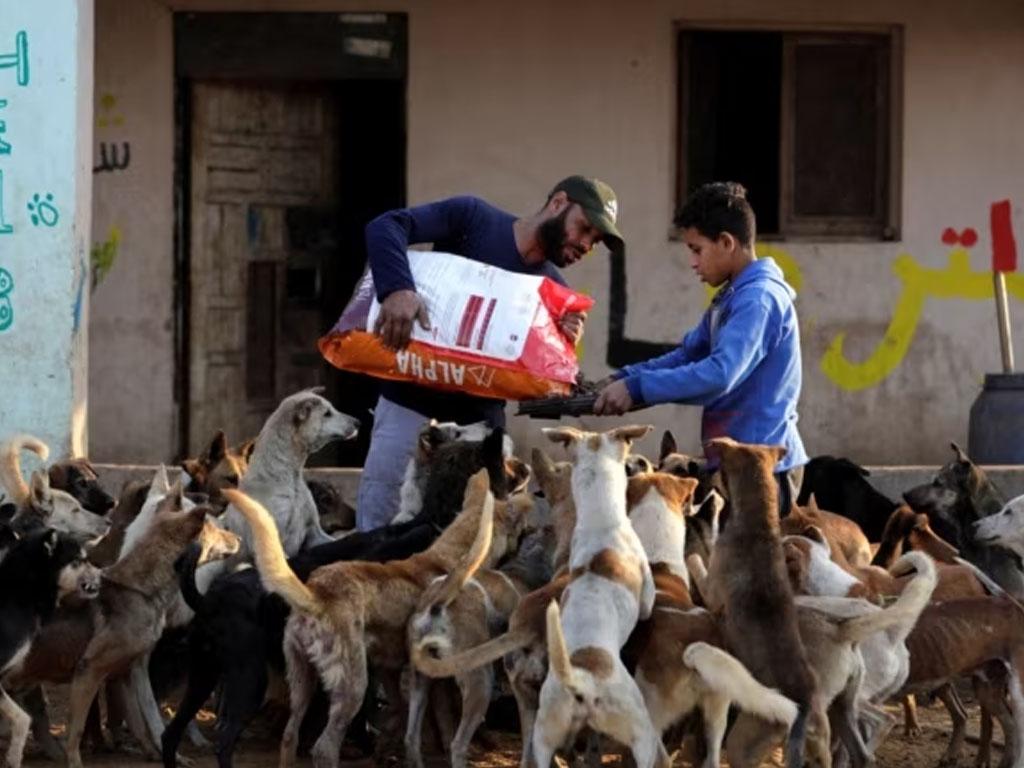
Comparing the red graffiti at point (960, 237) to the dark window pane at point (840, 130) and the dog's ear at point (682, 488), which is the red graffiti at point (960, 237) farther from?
the dog's ear at point (682, 488)

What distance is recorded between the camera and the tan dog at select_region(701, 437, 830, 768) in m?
8.20

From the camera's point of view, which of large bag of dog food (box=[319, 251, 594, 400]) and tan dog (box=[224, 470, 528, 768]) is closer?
tan dog (box=[224, 470, 528, 768])

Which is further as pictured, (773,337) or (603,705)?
(773,337)

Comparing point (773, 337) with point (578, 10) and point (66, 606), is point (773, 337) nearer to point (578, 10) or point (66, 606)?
point (66, 606)

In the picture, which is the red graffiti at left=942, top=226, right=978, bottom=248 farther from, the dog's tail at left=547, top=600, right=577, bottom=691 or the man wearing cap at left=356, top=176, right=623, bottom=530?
the dog's tail at left=547, top=600, right=577, bottom=691

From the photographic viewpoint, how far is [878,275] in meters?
15.8

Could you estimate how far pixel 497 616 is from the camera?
9148 millimetres

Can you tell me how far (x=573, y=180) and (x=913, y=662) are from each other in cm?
233

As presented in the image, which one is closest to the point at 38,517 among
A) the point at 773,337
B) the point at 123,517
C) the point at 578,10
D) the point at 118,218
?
the point at 123,517

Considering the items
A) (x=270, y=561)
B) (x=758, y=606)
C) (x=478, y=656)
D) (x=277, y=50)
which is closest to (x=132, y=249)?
(x=277, y=50)

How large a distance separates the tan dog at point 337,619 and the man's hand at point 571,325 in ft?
2.83

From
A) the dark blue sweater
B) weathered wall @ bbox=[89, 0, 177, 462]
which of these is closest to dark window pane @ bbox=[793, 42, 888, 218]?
weathered wall @ bbox=[89, 0, 177, 462]

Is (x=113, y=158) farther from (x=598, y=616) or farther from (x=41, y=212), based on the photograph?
(x=598, y=616)

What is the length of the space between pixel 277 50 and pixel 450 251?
565 cm
